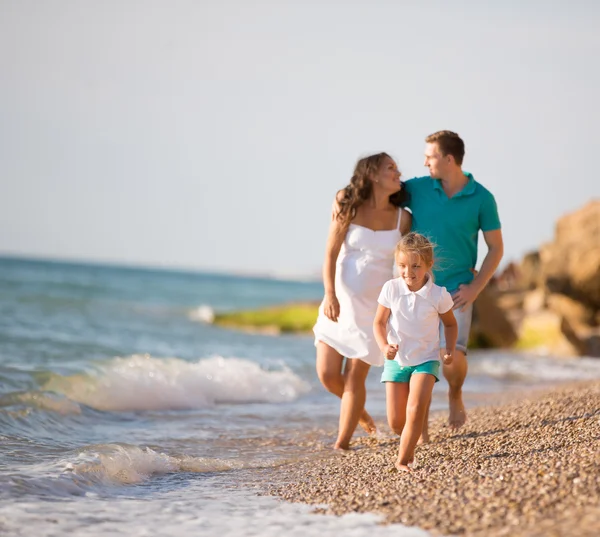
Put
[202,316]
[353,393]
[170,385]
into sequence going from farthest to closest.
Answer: [202,316]
[170,385]
[353,393]

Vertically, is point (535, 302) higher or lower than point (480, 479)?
higher

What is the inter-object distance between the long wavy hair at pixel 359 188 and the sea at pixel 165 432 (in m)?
2.03

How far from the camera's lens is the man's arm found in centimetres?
631

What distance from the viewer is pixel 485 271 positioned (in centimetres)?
646

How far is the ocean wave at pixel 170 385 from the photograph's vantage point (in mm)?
9625

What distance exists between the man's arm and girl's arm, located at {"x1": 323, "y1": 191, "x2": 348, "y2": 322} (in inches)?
38.0

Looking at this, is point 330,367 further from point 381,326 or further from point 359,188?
point 359,188

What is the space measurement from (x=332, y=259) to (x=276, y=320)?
2153cm

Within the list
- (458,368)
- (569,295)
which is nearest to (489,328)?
(569,295)

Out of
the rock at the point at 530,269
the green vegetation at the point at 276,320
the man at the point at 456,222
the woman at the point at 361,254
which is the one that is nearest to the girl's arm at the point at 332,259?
the woman at the point at 361,254

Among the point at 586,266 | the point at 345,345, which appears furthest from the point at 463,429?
the point at 586,266

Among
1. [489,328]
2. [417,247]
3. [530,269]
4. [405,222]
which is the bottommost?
[489,328]

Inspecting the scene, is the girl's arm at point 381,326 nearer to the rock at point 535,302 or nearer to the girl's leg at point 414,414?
the girl's leg at point 414,414

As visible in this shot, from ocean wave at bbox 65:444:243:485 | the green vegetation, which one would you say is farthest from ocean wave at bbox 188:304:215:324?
ocean wave at bbox 65:444:243:485
